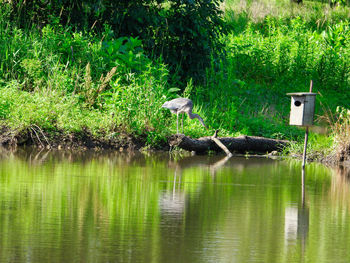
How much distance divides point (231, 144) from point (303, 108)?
197 cm

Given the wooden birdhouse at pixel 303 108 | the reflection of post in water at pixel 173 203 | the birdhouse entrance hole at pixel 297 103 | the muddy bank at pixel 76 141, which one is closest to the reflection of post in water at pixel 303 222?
the reflection of post in water at pixel 173 203

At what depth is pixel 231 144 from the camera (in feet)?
48.1

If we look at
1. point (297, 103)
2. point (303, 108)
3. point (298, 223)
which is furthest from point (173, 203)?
point (297, 103)

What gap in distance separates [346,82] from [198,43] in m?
5.79

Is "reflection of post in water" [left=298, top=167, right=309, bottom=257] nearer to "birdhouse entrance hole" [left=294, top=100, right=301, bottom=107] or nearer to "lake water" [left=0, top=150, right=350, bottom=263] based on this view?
"lake water" [left=0, top=150, right=350, bottom=263]

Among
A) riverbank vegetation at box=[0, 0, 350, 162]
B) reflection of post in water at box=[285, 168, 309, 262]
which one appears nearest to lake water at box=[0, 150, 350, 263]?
reflection of post in water at box=[285, 168, 309, 262]

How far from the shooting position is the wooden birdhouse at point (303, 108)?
13.2 meters

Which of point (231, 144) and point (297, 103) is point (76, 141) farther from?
point (297, 103)

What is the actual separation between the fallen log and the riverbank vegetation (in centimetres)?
52

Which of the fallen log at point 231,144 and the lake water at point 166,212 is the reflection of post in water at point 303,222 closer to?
the lake water at point 166,212

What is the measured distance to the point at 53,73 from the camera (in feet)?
52.3

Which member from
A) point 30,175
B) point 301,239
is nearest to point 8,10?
point 30,175

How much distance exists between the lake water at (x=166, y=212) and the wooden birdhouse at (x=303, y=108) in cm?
107

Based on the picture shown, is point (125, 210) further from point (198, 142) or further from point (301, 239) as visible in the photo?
point (198, 142)
